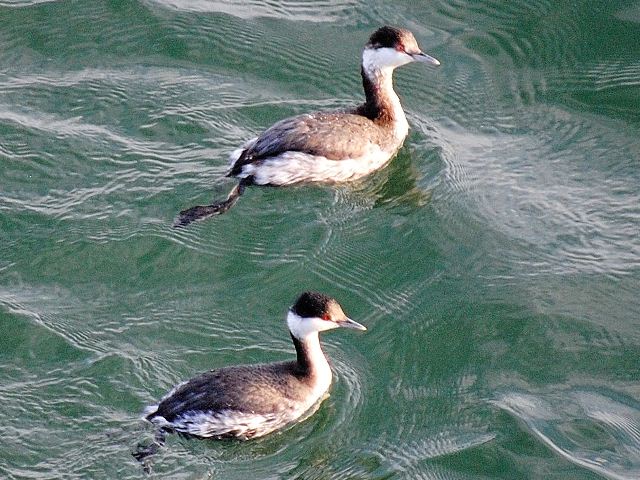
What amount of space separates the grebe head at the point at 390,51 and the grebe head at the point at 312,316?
3.25 meters

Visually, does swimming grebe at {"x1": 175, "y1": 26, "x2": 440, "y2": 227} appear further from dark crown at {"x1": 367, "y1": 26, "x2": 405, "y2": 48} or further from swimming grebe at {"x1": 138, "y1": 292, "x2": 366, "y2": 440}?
swimming grebe at {"x1": 138, "y1": 292, "x2": 366, "y2": 440}

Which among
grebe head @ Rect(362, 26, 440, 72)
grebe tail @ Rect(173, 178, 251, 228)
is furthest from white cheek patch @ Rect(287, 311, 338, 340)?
grebe head @ Rect(362, 26, 440, 72)

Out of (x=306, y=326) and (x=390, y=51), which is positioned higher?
(x=390, y=51)

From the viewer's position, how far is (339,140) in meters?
10.6

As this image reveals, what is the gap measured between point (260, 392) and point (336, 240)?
6.48 feet

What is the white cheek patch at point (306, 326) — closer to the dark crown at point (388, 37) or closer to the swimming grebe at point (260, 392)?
the swimming grebe at point (260, 392)

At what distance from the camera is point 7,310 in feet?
29.8

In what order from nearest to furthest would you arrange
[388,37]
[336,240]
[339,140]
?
1. [336,240]
2. [339,140]
3. [388,37]

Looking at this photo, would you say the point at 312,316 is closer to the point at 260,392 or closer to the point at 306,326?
the point at 306,326

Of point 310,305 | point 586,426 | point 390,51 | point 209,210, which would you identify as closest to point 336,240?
point 209,210

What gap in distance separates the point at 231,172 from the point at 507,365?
2742mm

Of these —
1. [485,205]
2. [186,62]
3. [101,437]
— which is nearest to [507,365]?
[485,205]

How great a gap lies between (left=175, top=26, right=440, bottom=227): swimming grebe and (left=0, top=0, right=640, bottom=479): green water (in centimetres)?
14

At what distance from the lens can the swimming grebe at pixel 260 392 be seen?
323 inches
